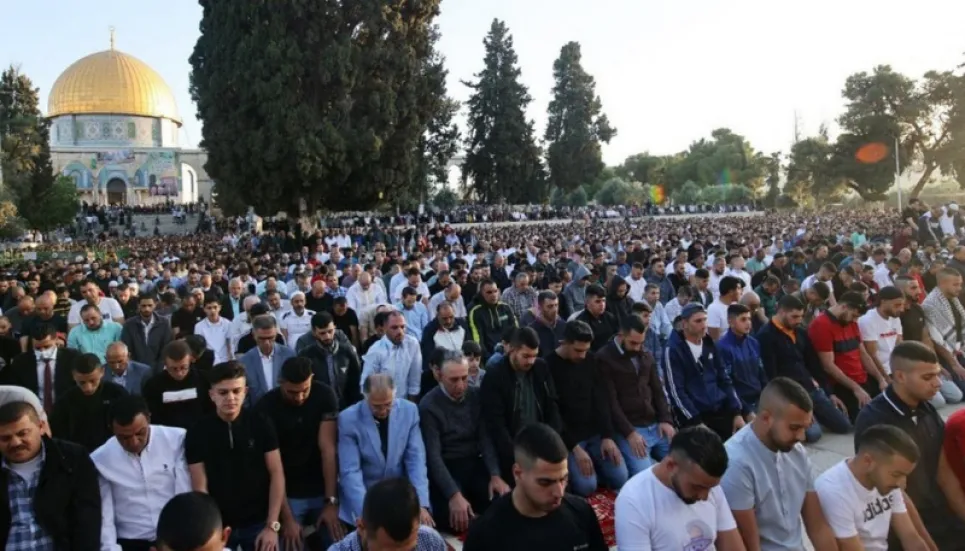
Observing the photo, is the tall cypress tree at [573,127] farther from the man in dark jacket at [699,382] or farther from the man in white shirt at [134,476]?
the man in white shirt at [134,476]

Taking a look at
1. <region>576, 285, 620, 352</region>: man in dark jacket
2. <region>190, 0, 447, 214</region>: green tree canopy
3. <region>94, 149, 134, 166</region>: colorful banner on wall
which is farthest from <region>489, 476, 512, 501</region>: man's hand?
<region>94, 149, 134, 166</region>: colorful banner on wall

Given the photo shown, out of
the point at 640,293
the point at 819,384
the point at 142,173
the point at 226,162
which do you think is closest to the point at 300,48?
the point at 226,162

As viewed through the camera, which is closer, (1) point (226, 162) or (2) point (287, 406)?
(2) point (287, 406)

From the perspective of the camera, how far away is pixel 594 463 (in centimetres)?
615

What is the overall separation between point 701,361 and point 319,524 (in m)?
3.47

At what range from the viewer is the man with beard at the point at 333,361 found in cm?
648

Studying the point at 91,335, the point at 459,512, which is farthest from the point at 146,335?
the point at 459,512

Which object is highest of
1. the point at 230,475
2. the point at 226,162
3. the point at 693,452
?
the point at 226,162

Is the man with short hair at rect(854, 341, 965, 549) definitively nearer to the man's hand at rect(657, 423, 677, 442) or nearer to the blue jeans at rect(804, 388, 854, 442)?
the man's hand at rect(657, 423, 677, 442)

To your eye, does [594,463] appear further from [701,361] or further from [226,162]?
[226,162]

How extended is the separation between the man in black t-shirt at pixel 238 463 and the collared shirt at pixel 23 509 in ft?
2.57

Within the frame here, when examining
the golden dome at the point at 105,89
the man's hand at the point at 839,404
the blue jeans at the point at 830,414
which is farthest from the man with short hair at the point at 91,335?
the golden dome at the point at 105,89

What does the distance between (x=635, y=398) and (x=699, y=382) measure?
2.08 feet

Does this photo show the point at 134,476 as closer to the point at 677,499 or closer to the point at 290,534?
the point at 290,534
